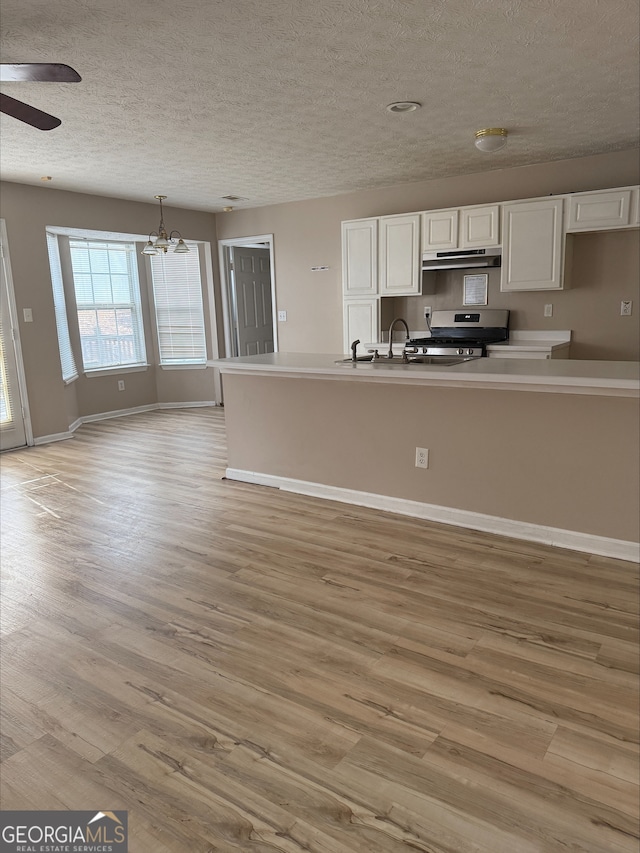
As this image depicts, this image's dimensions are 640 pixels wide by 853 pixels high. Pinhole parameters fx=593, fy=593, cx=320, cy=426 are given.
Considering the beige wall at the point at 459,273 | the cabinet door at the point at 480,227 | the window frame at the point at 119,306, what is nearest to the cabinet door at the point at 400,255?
the beige wall at the point at 459,273

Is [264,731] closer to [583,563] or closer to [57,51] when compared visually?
[583,563]

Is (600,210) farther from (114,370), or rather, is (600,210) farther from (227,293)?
(114,370)

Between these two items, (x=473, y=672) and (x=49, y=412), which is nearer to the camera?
(x=473, y=672)

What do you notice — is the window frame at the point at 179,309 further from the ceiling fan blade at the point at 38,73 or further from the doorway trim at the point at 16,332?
the ceiling fan blade at the point at 38,73

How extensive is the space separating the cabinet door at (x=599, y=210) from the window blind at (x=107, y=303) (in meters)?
5.21

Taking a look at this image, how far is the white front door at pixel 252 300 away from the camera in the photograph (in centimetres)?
800

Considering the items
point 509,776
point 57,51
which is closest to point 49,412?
point 57,51

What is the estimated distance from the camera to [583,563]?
3.00 metres

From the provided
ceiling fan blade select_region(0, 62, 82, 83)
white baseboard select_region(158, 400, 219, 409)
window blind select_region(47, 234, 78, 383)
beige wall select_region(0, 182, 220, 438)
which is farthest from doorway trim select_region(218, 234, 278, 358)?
ceiling fan blade select_region(0, 62, 82, 83)

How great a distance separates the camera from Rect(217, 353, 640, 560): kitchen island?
9.92ft

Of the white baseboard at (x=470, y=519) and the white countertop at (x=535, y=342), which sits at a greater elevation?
the white countertop at (x=535, y=342)

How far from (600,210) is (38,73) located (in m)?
4.17

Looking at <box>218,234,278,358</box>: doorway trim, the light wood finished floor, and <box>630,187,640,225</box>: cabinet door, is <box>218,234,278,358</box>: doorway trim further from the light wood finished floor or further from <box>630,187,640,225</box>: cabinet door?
the light wood finished floor

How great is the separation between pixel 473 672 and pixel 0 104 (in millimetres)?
2959
